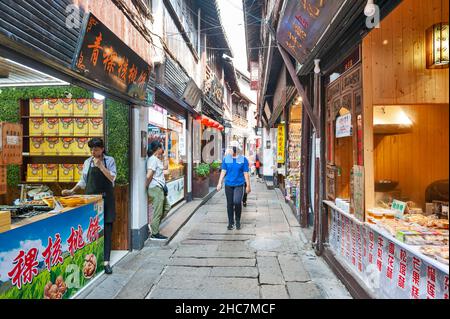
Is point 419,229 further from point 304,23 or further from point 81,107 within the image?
point 81,107

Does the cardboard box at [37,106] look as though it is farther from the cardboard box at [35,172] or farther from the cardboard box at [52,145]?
the cardboard box at [35,172]

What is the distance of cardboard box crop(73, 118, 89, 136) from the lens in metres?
6.50

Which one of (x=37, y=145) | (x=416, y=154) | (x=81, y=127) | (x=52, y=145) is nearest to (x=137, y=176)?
(x=81, y=127)

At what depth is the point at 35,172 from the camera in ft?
Result: 22.0

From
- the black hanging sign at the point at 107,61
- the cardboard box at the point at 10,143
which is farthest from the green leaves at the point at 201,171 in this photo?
the cardboard box at the point at 10,143

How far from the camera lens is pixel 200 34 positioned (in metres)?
13.9

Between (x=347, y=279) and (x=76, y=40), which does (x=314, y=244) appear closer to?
(x=347, y=279)

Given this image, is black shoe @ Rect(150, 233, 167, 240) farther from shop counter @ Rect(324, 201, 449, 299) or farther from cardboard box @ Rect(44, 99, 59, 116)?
shop counter @ Rect(324, 201, 449, 299)

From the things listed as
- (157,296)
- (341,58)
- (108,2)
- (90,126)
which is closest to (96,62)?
(108,2)

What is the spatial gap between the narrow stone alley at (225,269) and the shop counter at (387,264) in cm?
41

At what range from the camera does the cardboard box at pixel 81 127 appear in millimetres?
6496

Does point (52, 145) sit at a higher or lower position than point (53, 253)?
higher

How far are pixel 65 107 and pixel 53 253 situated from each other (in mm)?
3769

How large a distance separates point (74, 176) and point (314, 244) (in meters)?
4.83
